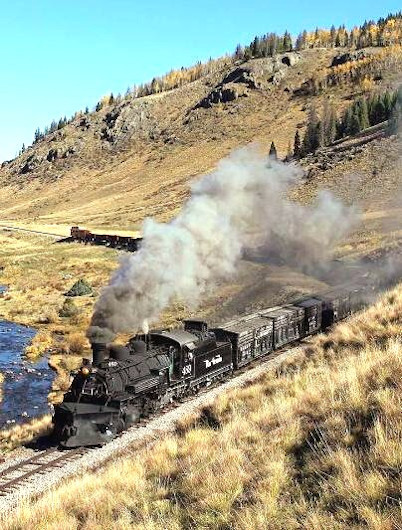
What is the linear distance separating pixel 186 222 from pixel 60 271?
41.7 meters

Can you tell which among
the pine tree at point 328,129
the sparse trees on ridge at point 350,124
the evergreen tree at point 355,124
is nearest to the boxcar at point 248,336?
the sparse trees on ridge at point 350,124

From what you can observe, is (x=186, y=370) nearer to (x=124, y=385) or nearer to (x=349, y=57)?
(x=124, y=385)

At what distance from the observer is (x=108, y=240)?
256 ft

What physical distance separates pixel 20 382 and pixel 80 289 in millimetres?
23337

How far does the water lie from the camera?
2606 centimetres

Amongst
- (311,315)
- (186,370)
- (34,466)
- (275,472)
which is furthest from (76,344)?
(275,472)

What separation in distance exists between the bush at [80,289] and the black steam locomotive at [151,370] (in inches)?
1102

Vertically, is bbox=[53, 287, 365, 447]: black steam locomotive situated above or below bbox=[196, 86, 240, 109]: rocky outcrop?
below

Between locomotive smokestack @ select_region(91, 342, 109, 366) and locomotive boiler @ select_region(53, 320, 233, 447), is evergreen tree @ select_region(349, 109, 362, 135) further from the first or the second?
locomotive smokestack @ select_region(91, 342, 109, 366)

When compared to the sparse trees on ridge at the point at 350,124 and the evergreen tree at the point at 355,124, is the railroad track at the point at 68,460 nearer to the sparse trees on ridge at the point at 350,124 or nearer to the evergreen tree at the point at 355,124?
the sparse trees on ridge at the point at 350,124

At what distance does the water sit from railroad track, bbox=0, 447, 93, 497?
7579mm

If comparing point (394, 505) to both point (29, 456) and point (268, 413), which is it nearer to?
point (268, 413)

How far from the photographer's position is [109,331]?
19.7 metres

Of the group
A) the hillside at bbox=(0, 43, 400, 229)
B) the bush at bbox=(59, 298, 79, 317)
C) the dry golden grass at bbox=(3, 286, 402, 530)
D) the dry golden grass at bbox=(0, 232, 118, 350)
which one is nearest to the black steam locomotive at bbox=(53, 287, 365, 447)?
the dry golden grass at bbox=(3, 286, 402, 530)
